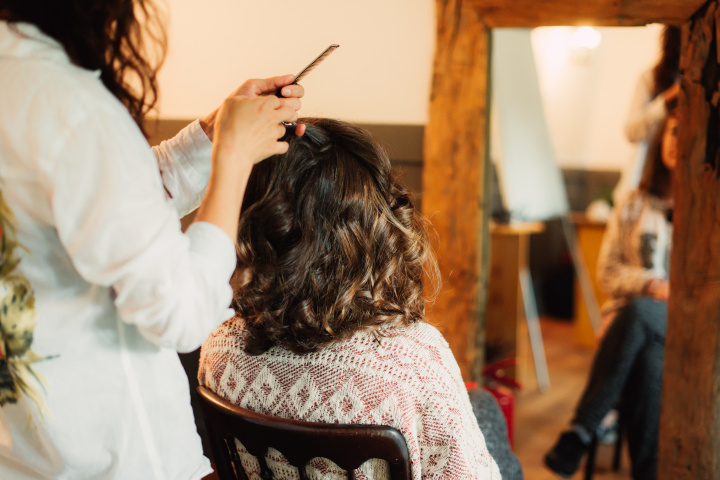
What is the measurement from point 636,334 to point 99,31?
1968 mm

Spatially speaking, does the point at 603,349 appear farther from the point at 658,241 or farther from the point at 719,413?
the point at 719,413

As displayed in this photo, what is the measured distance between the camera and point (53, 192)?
605mm

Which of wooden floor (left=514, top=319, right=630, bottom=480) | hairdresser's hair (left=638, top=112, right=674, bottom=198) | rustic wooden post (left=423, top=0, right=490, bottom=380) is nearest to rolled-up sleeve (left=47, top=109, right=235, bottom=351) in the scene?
rustic wooden post (left=423, top=0, right=490, bottom=380)

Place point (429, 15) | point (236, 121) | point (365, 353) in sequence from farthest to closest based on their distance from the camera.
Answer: point (429, 15) < point (365, 353) < point (236, 121)

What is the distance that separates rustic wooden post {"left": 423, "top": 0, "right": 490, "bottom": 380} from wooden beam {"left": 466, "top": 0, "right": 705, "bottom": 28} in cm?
6

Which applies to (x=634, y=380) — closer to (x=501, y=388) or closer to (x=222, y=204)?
(x=501, y=388)

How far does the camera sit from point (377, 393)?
88cm

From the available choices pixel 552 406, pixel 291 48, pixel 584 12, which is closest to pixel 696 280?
pixel 584 12

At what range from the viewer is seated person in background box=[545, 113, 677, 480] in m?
2.01

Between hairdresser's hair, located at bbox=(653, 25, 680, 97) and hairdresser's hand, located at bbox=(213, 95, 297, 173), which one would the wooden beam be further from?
hairdresser's hand, located at bbox=(213, 95, 297, 173)

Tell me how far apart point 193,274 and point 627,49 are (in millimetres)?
4689

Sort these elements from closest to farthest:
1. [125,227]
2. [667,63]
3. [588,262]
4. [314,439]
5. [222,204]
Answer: [125,227] → [222,204] → [314,439] → [667,63] → [588,262]

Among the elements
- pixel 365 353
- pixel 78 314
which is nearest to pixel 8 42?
pixel 78 314

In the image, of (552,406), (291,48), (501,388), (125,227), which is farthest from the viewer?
(552,406)
